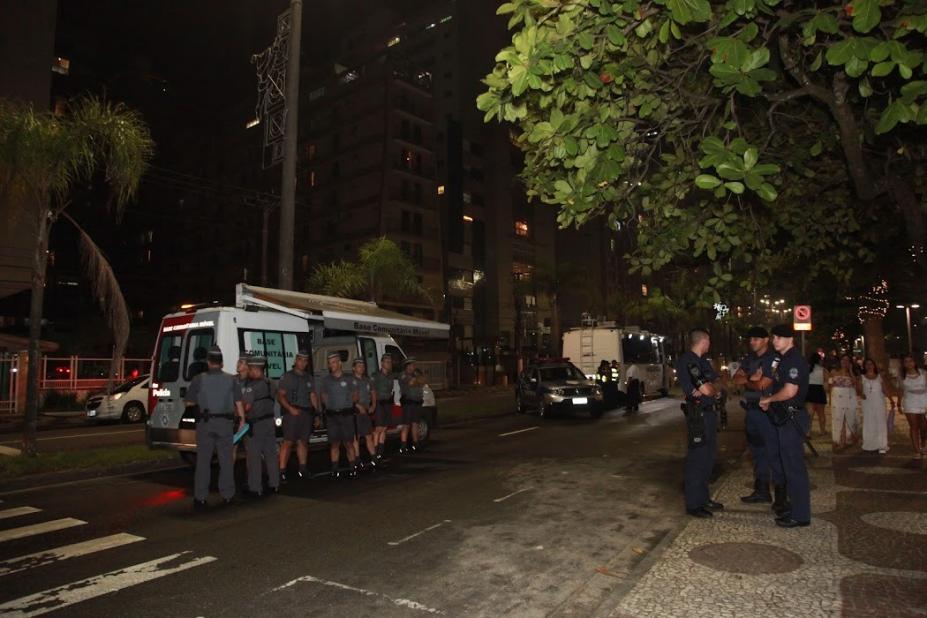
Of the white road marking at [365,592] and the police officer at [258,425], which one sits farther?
the police officer at [258,425]

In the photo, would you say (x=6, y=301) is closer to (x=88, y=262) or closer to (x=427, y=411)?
(x=88, y=262)

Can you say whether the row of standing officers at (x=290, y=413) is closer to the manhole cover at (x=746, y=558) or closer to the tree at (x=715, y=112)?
the tree at (x=715, y=112)

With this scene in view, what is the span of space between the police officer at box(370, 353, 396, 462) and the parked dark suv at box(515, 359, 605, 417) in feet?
28.6

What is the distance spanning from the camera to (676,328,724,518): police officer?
261 inches

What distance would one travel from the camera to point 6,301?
48750mm

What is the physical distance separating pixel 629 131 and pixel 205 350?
7.20 meters

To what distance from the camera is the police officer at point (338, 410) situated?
9602 mm

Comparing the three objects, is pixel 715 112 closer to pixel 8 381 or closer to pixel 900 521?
pixel 900 521

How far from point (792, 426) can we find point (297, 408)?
6531 mm

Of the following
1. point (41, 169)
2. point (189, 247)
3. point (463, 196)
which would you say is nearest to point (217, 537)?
point (41, 169)

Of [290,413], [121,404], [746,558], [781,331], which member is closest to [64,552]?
[290,413]

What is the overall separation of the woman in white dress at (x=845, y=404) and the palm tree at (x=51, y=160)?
13.8 metres

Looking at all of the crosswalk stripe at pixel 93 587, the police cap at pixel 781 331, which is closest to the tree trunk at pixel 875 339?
the police cap at pixel 781 331

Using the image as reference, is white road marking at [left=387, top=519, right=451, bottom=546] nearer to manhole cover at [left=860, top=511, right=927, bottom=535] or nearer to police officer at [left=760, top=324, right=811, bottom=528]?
police officer at [left=760, top=324, right=811, bottom=528]
